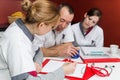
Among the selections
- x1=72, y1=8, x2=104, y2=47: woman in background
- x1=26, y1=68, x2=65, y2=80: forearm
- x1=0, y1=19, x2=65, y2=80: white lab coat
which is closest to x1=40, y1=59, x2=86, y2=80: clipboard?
x1=26, y1=68, x2=65, y2=80: forearm

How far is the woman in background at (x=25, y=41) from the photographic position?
1.22m

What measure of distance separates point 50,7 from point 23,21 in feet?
0.61

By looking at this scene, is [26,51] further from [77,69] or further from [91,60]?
[91,60]

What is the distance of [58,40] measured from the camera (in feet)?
7.66

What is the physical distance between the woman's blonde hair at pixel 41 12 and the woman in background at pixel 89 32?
1363 mm

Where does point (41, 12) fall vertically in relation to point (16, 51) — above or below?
above

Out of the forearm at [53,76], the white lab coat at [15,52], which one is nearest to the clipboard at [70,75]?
the forearm at [53,76]

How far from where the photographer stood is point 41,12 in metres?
1.28

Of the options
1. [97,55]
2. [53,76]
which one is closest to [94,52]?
[97,55]

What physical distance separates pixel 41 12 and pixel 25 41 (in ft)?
0.63

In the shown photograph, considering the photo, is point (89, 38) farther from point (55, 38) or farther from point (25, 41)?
point (25, 41)

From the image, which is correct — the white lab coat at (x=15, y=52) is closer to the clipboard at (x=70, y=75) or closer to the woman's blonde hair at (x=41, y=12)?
the woman's blonde hair at (x=41, y=12)

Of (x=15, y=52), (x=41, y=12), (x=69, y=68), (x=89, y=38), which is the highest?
(x=41, y=12)

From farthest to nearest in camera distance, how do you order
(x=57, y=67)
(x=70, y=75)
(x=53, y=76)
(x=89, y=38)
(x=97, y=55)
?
1. (x=89, y=38)
2. (x=97, y=55)
3. (x=57, y=67)
4. (x=70, y=75)
5. (x=53, y=76)
